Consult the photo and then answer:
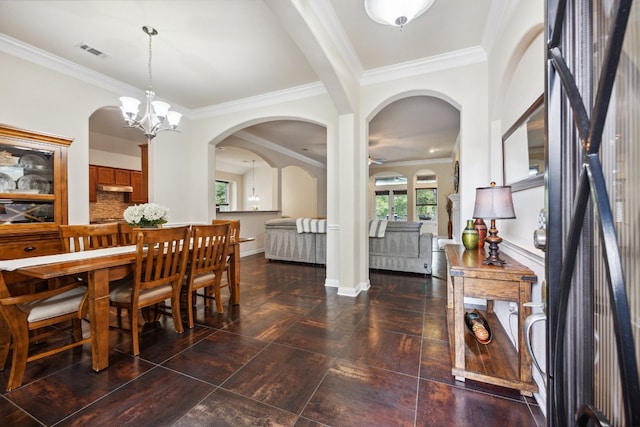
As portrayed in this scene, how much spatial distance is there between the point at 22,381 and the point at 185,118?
4008 millimetres

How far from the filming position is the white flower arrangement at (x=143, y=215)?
2.31 meters

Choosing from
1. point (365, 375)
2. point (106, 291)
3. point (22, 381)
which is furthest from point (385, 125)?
point (22, 381)

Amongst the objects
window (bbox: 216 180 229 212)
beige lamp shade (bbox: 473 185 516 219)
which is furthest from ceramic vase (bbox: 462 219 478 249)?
window (bbox: 216 180 229 212)

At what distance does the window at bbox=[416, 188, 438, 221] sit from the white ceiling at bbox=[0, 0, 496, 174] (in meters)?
6.81

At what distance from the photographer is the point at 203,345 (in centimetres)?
205

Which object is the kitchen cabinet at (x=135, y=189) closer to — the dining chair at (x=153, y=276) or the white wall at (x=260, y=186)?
the white wall at (x=260, y=186)

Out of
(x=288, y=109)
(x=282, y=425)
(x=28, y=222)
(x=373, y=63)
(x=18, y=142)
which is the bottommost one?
(x=282, y=425)

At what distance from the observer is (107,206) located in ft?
19.7

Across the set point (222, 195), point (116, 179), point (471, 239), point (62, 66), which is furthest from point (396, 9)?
point (222, 195)

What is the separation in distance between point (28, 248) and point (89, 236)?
0.76 metres

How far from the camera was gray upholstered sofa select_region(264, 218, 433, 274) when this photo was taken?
4109 millimetres

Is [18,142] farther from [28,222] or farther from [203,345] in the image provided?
[203,345]

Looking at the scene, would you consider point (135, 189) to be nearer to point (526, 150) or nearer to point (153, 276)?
point (153, 276)

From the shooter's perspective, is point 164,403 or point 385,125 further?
point 385,125
